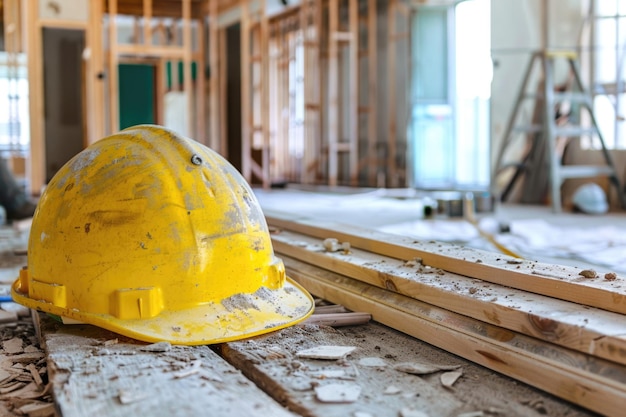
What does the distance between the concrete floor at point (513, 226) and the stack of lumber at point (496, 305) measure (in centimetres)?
102

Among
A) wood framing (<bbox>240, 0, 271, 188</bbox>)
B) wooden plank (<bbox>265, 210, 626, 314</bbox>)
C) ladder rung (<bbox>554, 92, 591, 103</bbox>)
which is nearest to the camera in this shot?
wooden plank (<bbox>265, 210, 626, 314</bbox>)

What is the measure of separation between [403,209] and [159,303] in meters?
5.00

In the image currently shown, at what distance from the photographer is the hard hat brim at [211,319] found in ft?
6.63

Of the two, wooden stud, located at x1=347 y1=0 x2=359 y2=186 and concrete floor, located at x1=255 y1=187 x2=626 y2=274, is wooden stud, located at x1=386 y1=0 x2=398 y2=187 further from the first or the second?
concrete floor, located at x1=255 y1=187 x2=626 y2=274

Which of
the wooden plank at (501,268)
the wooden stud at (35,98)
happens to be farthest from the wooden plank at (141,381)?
the wooden stud at (35,98)

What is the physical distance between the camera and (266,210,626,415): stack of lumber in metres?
1.58

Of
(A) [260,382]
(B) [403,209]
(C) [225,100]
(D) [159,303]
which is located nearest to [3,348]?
(D) [159,303]

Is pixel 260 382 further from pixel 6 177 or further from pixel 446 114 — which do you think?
pixel 446 114

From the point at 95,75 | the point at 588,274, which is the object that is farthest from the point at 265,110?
the point at 588,274

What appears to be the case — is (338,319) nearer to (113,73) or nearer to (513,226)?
(513,226)

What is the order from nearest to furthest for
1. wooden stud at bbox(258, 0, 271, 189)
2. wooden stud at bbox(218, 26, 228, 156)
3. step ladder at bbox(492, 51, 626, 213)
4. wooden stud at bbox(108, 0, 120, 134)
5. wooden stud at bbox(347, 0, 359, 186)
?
step ladder at bbox(492, 51, 626, 213), wooden stud at bbox(108, 0, 120, 134), wooden stud at bbox(347, 0, 359, 186), wooden stud at bbox(258, 0, 271, 189), wooden stud at bbox(218, 26, 228, 156)

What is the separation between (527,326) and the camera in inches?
70.9

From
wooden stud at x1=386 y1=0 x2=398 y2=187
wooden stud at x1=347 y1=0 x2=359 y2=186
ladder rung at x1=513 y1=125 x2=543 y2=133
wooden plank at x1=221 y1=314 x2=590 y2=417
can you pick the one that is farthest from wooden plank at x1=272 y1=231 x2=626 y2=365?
wooden stud at x1=386 y1=0 x2=398 y2=187

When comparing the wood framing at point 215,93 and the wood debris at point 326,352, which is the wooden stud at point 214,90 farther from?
the wood debris at point 326,352
